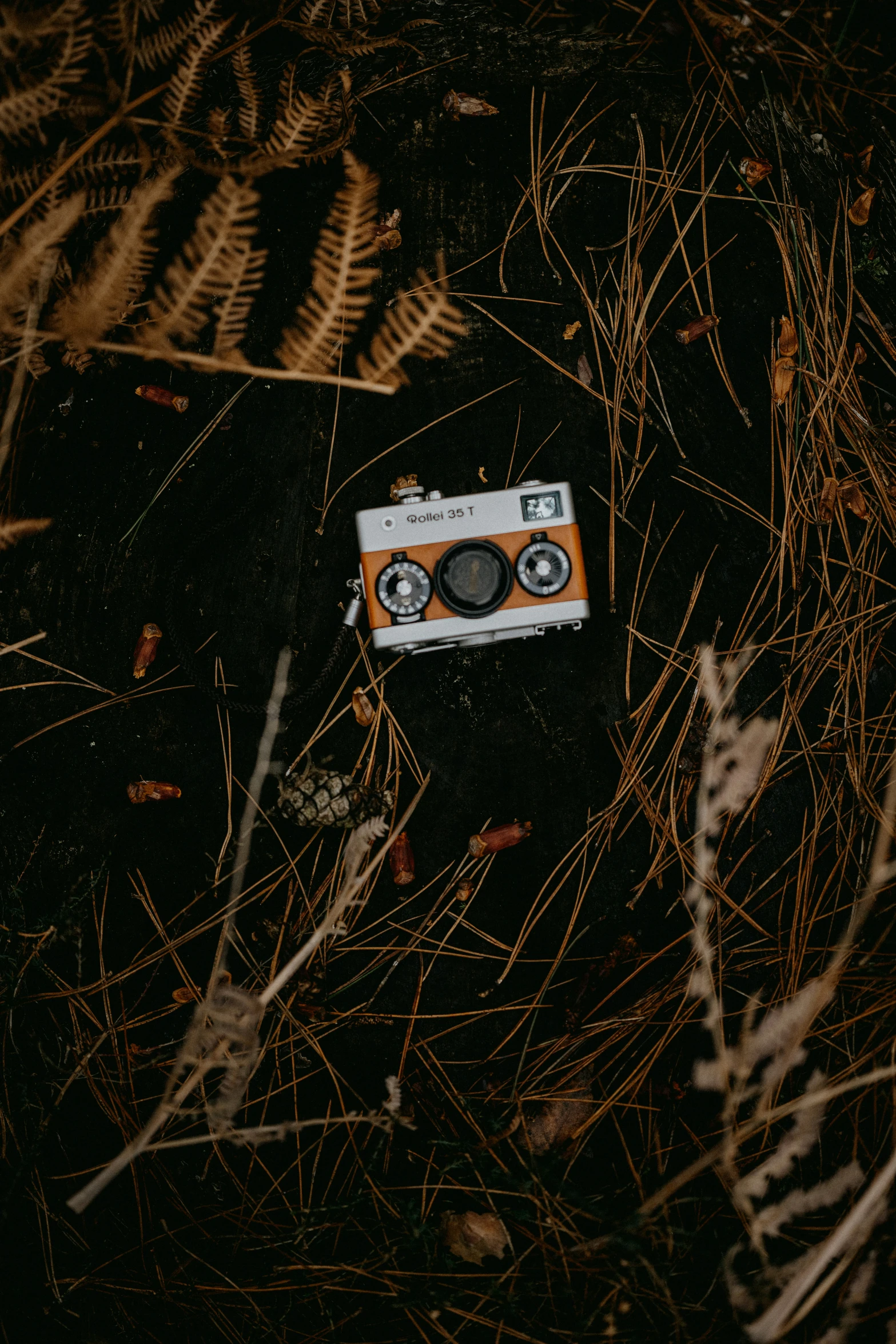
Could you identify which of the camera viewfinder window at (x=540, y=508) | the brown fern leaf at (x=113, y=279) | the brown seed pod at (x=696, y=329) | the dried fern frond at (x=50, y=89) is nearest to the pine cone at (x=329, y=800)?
the camera viewfinder window at (x=540, y=508)

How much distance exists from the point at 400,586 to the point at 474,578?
215 mm

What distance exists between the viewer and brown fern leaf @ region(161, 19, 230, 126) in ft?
6.56

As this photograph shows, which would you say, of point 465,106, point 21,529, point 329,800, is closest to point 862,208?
point 465,106

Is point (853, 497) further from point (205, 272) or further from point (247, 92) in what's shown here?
point (247, 92)

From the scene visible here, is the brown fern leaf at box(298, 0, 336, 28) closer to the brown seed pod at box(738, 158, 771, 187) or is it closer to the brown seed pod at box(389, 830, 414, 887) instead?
the brown seed pod at box(738, 158, 771, 187)

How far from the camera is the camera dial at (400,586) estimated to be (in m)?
2.09

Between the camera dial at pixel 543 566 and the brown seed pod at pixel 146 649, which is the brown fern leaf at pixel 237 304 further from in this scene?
the camera dial at pixel 543 566

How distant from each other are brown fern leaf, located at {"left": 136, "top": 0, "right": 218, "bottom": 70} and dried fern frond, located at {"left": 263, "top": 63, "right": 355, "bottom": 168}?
0.25m

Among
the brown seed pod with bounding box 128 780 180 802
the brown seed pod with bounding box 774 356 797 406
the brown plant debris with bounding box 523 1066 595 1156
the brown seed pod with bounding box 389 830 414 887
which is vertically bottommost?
the brown plant debris with bounding box 523 1066 595 1156

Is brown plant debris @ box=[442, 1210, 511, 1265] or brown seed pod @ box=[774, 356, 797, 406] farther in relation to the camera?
brown seed pod @ box=[774, 356, 797, 406]

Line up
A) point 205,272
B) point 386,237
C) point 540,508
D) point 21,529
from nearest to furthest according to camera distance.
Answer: point 205,272 < point 540,508 < point 21,529 < point 386,237

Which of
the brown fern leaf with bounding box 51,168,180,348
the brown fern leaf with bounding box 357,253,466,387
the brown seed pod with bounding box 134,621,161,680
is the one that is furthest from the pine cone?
the brown fern leaf with bounding box 51,168,180,348

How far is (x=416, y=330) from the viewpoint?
2297mm

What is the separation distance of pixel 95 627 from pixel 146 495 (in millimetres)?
456
